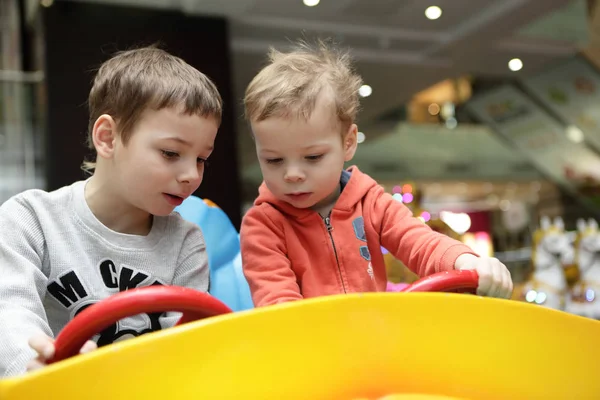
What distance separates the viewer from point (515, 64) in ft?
15.5

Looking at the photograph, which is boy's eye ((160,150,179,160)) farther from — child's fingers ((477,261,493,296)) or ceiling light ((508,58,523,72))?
ceiling light ((508,58,523,72))

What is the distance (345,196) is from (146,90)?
382 mm

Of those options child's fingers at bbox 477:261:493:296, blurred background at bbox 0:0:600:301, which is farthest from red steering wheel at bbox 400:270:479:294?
blurred background at bbox 0:0:600:301

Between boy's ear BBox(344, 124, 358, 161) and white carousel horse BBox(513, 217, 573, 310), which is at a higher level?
boy's ear BBox(344, 124, 358, 161)

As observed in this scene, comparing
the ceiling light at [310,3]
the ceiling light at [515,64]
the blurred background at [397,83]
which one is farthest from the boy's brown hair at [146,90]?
the ceiling light at [515,64]

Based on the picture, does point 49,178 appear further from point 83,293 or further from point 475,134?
point 475,134

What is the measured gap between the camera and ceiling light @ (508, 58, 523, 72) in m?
4.65

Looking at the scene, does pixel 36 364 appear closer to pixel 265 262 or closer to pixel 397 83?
pixel 265 262

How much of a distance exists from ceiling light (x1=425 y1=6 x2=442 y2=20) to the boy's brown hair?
3.06m

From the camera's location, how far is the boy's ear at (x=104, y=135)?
0.89 meters

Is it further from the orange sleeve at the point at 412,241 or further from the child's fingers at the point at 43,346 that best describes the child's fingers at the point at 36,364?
the orange sleeve at the point at 412,241

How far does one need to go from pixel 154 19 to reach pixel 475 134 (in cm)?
387

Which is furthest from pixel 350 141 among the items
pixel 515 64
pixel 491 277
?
pixel 515 64

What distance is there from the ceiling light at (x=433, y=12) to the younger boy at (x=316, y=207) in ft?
9.31
